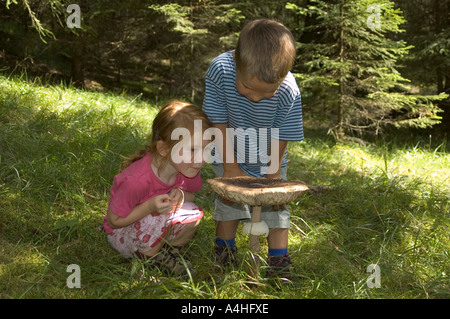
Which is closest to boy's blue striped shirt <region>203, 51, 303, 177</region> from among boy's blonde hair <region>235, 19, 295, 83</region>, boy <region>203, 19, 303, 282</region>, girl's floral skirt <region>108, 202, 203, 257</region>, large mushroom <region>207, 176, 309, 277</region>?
boy <region>203, 19, 303, 282</region>

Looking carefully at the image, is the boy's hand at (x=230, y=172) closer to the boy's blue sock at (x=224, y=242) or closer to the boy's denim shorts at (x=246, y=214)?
the boy's denim shorts at (x=246, y=214)

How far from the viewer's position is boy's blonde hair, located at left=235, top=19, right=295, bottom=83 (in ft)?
7.88

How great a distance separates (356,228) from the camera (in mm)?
3670

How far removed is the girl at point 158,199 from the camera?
2.74 meters

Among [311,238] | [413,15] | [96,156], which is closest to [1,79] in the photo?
[96,156]

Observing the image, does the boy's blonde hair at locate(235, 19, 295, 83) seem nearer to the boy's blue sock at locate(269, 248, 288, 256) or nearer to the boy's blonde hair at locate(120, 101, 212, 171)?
the boy's blonde hair at locate(120, 101, 212, 171)

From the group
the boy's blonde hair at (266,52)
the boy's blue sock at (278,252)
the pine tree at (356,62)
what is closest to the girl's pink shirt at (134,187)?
the boy's blue sock at (278,252)

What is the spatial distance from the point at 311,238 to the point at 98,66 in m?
9.78

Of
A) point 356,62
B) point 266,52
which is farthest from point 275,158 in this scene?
point 356,62

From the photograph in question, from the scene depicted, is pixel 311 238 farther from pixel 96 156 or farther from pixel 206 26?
pixel 206 26

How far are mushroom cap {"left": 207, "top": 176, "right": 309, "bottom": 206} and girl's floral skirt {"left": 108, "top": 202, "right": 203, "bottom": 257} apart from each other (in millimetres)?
518

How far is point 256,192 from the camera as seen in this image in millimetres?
2275

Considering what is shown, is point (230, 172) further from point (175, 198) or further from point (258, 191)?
point (258, 191)

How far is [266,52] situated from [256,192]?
750 millimetres
